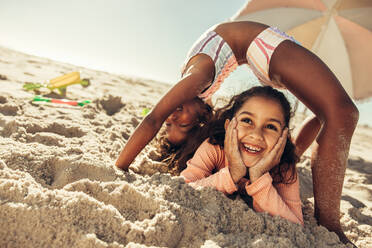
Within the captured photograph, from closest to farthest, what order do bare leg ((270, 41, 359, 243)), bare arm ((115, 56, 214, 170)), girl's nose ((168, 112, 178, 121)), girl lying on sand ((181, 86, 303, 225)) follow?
bare leg ((270, 41, 359, 243)) < girl lying on sand ((181, 86, 303, 225)) < bare arm ((115, 56, 214, 170)) < girl's nose ((168, 112, 178, 121))

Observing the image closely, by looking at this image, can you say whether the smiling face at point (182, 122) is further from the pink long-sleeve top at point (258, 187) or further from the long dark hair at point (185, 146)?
the pink long-sleeve top at point (258, 187)

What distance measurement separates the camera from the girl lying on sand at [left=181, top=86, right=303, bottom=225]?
53.2 inches

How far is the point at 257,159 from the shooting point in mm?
1540

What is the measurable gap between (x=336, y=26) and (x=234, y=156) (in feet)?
9.87

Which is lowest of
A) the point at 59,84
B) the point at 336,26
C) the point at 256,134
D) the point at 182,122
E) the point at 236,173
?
the point at 59,84

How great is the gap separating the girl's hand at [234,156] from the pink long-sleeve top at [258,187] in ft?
0.18

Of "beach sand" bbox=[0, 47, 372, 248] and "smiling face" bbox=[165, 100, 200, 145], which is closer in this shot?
"beach sand" bbox=[0, 47, 372, 248]

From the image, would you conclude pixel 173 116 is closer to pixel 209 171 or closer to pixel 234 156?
pixel 209 171

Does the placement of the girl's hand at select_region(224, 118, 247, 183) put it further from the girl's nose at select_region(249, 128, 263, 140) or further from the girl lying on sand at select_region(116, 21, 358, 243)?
the girl lying on sand at select_region(116, 21, 358, 243)

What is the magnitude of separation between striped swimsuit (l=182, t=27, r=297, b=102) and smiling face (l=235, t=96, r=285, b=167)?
18 cm

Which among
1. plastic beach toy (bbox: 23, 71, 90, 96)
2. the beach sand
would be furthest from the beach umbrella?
plastic beach toy (bbox: 23, 71, 90, 96)

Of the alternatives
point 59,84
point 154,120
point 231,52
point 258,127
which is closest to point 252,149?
point 258,127

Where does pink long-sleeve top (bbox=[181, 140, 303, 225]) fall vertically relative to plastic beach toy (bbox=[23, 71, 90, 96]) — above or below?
above

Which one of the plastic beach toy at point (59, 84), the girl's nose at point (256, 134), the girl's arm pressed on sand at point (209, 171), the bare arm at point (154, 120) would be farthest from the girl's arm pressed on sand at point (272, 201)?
the plastic beach toy at point (59, 84)
